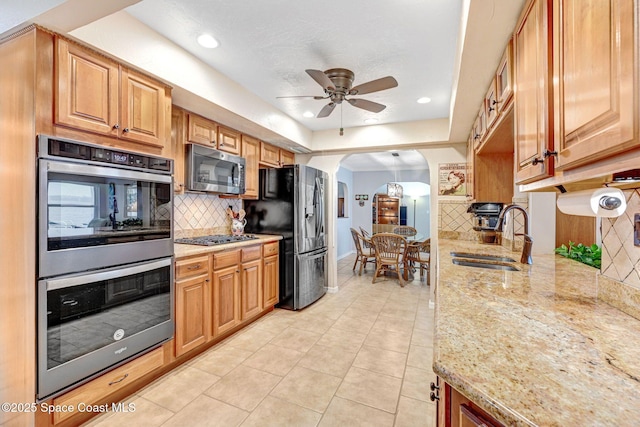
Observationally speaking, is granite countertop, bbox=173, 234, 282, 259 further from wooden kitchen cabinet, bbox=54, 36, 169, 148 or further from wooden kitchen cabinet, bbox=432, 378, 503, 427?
wooden kitchen cabinet, bbox=432, 378, 503, 427

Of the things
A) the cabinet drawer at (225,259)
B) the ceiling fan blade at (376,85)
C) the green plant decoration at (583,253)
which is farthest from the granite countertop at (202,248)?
the green plant decoration at (583,253)

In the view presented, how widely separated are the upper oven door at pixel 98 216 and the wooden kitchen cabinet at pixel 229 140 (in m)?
1.09

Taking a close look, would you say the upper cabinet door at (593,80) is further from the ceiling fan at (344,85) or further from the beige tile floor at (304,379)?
the beige tile floor at (304,379)

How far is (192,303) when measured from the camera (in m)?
2.27

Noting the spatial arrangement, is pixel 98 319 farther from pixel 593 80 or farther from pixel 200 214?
pixel 593 80

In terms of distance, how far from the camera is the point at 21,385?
1.42m

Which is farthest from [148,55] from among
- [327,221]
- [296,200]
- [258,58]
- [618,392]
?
[327,221]

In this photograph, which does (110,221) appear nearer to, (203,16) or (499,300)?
(203,16)

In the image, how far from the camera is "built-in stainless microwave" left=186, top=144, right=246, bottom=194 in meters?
2.62

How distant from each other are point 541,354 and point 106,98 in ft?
7.71

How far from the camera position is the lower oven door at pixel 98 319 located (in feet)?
4.68

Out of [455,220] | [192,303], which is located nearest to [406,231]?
[455,220]

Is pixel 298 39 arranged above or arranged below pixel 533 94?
above

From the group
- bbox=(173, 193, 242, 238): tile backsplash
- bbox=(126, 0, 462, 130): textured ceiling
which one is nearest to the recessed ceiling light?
bbox=(126, 0, 462, 130): textured ceiling
